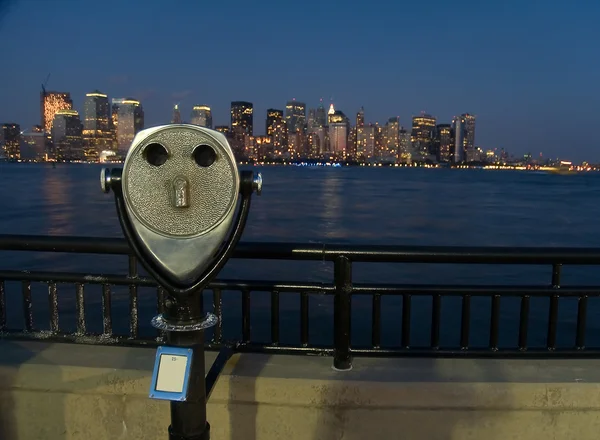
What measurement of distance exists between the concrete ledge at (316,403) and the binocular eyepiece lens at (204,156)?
145cm

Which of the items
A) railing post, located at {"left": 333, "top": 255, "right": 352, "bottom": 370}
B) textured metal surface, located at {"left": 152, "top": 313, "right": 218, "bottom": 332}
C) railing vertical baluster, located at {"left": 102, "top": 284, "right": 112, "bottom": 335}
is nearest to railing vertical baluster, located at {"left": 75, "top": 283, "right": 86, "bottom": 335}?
railing vertical baluster, located at {"left": 102, "top": 284, "right": 112, "bottom": 335}

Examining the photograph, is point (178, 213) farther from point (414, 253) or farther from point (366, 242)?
point (366, 242)

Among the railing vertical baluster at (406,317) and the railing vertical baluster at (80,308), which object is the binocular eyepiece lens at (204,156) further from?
the railing vertical baluster at (80,308)

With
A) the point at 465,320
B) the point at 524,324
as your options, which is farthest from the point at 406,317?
the point at 524,324

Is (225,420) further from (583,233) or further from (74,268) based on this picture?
(583,233)

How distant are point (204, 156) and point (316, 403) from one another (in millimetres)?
1599

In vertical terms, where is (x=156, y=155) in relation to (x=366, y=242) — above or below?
above

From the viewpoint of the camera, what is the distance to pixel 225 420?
3000mm

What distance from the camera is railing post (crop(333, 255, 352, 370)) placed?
312cm

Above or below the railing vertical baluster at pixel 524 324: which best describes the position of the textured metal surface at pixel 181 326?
above

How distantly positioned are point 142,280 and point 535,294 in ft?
7.61

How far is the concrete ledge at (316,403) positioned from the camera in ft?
9.67

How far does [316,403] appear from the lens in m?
2.96

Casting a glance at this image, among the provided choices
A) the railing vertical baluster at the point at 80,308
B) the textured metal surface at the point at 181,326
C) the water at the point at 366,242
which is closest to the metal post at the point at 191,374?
the textured metal surface at the point at 181,326
